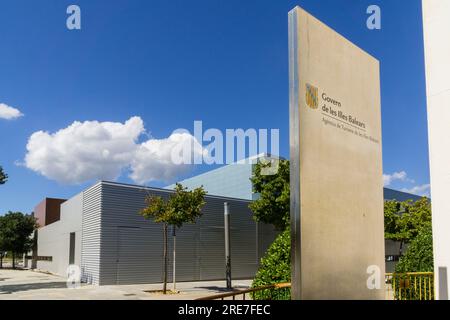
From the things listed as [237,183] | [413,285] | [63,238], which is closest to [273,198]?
[237,183]

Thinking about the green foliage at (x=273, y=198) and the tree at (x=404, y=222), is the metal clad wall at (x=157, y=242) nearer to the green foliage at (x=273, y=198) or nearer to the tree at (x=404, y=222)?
the green foliage at (x=273, y=198)

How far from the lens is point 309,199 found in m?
5.91

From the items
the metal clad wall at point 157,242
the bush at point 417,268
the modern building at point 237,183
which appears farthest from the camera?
the modern building at point 237,183

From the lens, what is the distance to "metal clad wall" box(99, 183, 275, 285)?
22.8m

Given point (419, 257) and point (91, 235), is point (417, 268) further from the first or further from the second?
point (91, 235)

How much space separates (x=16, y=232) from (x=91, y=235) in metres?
23.5

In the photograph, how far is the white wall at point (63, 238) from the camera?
26797 millimetres

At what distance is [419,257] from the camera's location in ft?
34.7

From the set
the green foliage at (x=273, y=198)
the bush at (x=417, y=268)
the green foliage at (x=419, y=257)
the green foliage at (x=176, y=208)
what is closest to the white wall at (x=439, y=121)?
the bush at (x=417, y=268)

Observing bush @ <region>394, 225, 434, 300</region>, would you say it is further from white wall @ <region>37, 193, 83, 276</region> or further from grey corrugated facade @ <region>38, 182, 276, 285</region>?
white wall @ <region>37, 193, 83, 276</region>

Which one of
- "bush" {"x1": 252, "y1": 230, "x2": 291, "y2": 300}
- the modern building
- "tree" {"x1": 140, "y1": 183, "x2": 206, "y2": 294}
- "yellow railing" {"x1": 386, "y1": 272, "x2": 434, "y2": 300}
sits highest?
the modern building

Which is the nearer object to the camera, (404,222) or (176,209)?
(176,209)

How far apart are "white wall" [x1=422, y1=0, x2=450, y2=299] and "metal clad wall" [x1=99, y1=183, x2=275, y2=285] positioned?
56.8 feet

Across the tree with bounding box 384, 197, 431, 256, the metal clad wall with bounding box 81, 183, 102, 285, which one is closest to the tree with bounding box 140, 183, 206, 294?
the metal clad wall with bounding box 81, 183, 102, 285
